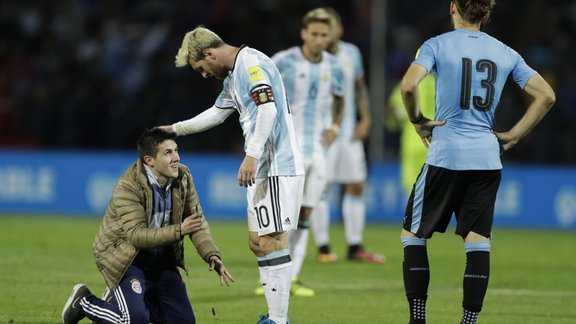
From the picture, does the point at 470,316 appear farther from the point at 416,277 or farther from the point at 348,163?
the point at 348,163

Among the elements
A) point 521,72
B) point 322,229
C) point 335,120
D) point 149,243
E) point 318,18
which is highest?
point 318,18

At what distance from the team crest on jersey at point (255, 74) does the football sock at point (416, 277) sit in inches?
56.8

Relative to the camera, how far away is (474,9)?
7.23 metres

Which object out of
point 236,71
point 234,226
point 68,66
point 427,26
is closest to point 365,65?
point 427,26

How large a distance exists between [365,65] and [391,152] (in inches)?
62.4

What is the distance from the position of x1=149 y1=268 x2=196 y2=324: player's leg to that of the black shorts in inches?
64.2

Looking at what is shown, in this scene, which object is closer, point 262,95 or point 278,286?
point 262,95

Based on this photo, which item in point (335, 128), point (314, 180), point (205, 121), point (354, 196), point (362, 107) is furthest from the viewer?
point (354, 196)

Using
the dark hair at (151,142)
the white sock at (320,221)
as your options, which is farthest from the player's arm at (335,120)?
the dark hair at (151,142)

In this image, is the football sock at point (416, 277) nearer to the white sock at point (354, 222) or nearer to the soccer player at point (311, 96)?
the soccer player at point (311, 96)

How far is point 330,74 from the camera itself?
11.1 metres

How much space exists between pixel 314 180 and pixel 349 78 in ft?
8.05

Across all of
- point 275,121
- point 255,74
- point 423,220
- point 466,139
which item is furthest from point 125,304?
point 466,139

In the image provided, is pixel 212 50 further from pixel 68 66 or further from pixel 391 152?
pixel 68 66
